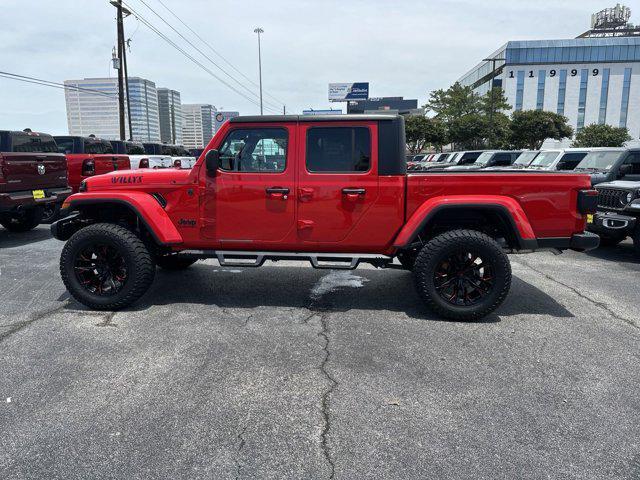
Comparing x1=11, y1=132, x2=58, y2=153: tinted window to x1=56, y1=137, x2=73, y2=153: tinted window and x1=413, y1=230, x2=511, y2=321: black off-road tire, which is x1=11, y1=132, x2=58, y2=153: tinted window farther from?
x1=413, y1=230, x2=511, y2=321: black off-road tire

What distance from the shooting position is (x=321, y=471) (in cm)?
237

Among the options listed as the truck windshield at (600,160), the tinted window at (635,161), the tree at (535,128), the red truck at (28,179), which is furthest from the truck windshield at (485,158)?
the tree at (535,128)

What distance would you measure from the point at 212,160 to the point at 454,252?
255cm

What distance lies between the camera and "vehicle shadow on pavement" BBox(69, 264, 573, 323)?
4.91 metres

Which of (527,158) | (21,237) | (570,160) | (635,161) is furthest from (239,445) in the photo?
(527,158)

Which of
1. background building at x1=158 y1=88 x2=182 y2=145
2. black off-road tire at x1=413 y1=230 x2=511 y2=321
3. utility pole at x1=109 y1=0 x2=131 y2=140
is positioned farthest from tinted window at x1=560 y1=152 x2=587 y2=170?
background building at x1=158 y1=88 x2=182 y2=145

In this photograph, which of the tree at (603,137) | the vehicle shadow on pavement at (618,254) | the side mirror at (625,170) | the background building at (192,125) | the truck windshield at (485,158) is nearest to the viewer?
the vehicle shadow on pavement at (618,254)

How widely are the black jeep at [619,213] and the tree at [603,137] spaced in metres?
42.1

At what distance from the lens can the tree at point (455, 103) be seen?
52.7 meters

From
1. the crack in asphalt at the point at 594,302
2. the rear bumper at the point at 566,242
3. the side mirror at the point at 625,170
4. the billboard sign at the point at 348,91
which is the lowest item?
the crack in asphalt at the point at 594,302

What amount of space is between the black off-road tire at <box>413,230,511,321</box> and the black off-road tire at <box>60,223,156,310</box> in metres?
2.78

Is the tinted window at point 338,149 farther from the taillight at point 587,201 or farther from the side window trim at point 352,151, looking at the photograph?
the taillight at point 587,201

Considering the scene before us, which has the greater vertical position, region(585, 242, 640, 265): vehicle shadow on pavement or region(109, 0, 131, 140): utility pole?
region(109, 0, 131, 140): utility pole

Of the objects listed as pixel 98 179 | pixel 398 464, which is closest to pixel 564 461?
pixel 398 464
